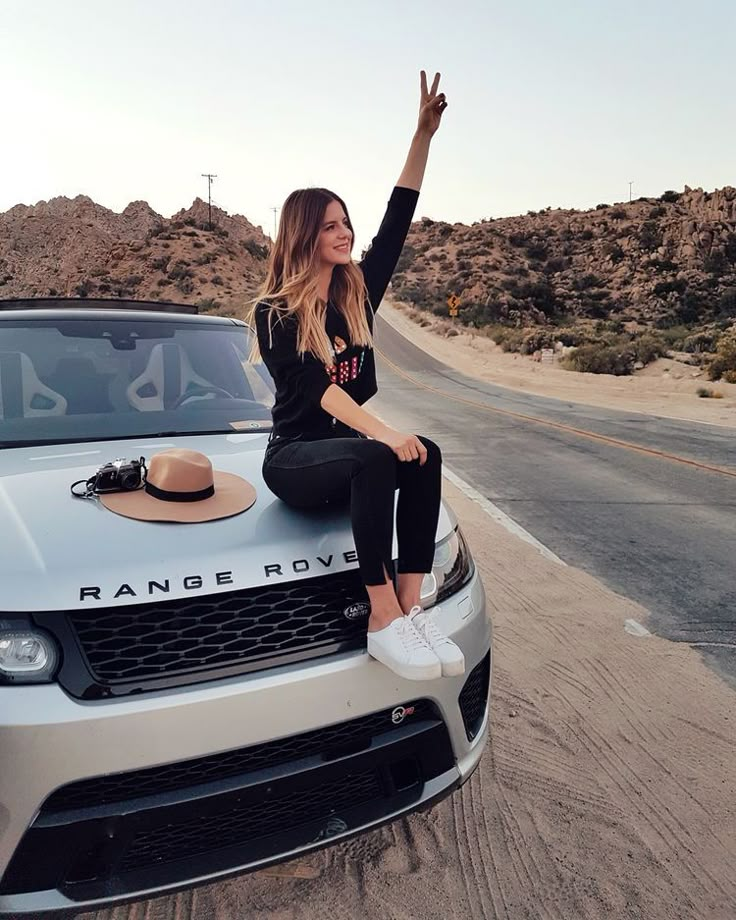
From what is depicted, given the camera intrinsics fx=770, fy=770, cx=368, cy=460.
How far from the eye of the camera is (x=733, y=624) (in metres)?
4.41

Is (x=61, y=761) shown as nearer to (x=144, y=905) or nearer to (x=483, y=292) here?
(x=144, y=905)

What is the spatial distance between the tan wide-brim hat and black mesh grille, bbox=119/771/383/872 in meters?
0.80

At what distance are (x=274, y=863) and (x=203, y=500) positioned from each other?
1.05 meters

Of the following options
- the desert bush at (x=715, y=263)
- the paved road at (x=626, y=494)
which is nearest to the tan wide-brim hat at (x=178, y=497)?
the paved road at (x=626, y=494)

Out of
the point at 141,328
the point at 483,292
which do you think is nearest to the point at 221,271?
the point at 483,292

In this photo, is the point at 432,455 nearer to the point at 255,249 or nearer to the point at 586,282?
the point at 586,282

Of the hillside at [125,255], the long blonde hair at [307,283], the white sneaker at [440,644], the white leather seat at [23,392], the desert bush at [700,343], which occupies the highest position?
the long blonde hair at [307,283]

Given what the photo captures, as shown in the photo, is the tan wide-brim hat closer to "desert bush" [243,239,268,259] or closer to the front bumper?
the front bumper

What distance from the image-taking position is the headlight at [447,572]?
2.42 meters

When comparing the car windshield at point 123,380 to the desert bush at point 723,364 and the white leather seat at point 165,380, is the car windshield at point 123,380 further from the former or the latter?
the desert bush at point 723,364

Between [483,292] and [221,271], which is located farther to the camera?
[221,271]

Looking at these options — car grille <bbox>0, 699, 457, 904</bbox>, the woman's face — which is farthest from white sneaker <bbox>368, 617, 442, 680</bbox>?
the woman's face

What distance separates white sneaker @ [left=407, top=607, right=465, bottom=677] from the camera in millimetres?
2166

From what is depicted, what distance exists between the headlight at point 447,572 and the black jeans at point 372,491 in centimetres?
9
